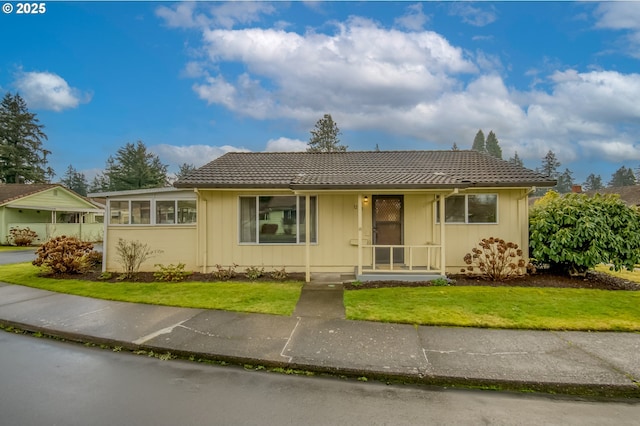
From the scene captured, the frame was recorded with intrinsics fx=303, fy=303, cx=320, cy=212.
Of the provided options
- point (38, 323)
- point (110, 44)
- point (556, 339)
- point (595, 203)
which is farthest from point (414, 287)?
point (110, 44)

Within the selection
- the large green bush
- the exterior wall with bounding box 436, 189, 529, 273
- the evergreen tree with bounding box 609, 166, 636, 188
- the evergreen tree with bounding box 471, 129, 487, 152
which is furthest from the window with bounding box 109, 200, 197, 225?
the evergreen tree with bounding box 609, 166, 636, 188

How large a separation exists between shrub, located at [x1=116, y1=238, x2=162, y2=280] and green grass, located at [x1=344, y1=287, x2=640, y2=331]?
20.6 feet

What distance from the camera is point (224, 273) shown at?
8.41m

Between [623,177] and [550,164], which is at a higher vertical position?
[550,164]

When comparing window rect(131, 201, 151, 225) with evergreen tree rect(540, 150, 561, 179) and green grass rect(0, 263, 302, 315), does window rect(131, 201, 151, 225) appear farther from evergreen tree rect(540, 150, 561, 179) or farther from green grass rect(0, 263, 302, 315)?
evergreen tree rect(540, 150, 561, 179)

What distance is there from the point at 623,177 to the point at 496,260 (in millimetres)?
92001

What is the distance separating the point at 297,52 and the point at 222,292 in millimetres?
11534

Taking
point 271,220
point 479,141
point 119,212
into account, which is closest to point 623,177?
point 479,141

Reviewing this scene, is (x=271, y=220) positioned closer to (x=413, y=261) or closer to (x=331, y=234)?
(x=331, y=234)

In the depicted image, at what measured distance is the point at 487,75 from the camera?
16.8 m

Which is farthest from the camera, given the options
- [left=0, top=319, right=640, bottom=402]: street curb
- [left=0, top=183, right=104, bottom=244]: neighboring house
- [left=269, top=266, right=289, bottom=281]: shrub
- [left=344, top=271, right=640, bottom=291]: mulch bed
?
[left=0, top=183, right=104, bottom=244]: neighboring house

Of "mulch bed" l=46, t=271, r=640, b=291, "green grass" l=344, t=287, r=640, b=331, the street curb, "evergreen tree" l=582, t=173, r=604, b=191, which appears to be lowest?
the street curb

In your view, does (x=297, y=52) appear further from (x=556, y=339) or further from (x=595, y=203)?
(x=556, y=339)

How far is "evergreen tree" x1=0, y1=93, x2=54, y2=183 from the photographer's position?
108 feet
